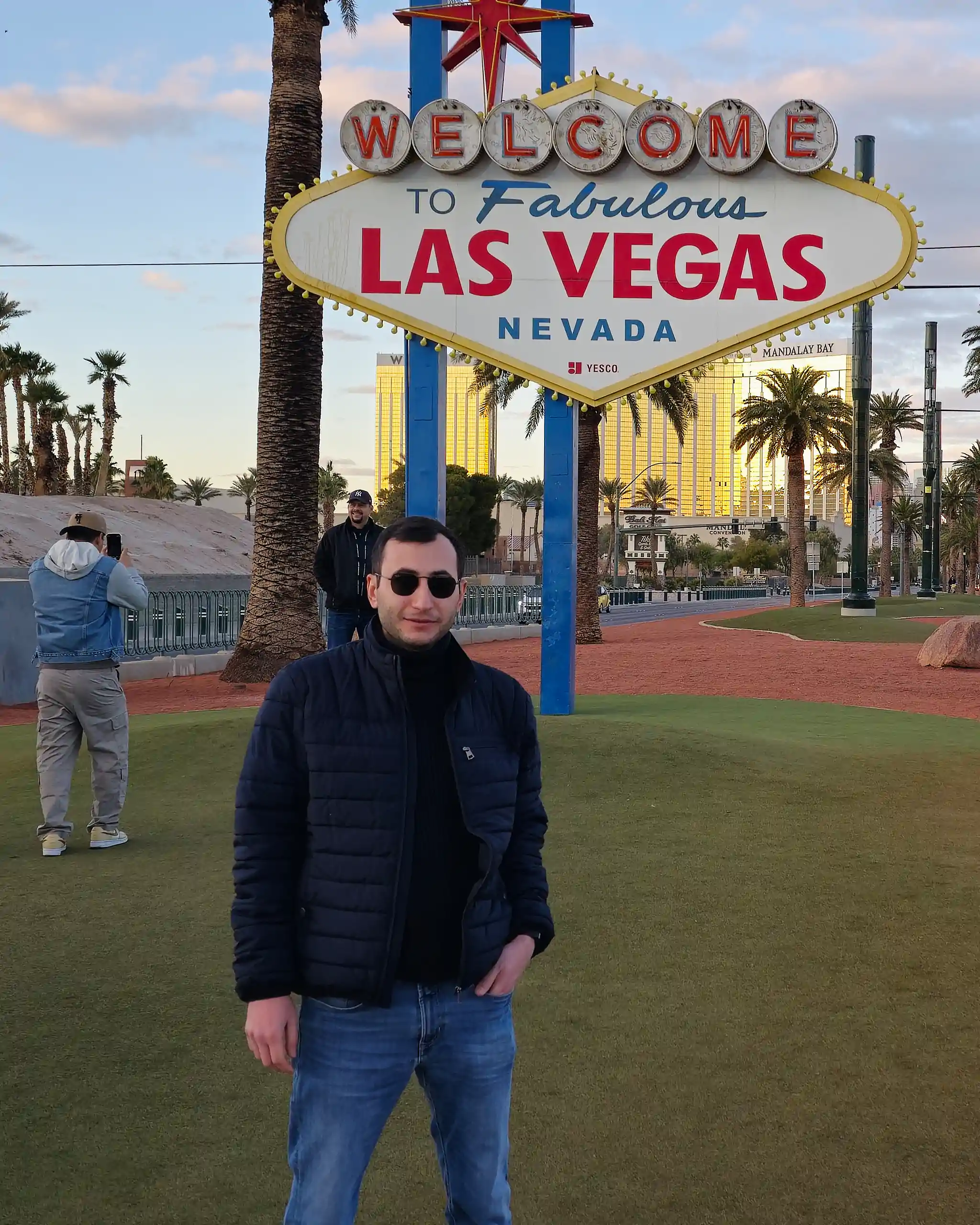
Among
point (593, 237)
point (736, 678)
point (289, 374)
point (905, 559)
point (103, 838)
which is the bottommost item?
point (736, 678)

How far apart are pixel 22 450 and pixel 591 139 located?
6530cm

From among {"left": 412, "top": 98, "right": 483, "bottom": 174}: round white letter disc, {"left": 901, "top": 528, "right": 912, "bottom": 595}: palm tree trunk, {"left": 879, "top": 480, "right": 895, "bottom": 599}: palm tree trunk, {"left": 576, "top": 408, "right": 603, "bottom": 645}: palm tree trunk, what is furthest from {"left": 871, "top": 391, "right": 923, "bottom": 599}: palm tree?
{"left": 412, "top": 98, "right": 483, "bottom": 174}: round white letter disc

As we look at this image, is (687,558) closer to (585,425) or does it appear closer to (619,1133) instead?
Result: (585,425)

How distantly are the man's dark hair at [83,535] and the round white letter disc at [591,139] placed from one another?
7.02 m

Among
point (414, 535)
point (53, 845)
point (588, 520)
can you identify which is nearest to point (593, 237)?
point (53, 845)

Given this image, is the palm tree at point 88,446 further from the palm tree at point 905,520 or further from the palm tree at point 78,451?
the palm tree at point 905,520

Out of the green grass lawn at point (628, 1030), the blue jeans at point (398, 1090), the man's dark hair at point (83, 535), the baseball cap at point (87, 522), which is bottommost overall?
the green grass lawn at point (628, 1030)

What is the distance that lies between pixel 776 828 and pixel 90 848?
4256 mm

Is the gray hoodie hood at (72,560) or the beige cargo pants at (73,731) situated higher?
the gray hoodie hood at (72,560)

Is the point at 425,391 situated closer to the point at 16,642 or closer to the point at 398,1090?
the point at 16,642

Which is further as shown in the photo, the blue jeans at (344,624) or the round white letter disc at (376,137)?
the round white letter disc at (376,137)

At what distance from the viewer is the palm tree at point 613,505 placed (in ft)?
266

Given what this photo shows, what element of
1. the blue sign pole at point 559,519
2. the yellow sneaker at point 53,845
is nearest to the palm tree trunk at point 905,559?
the blue sign pole at point 559,519

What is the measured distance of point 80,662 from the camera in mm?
7078
